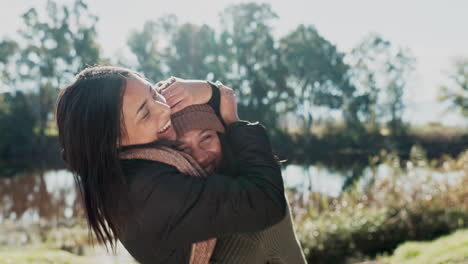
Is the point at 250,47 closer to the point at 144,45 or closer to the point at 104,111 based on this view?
the point at 144,45

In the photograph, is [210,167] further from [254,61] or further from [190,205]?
→ [254,61]

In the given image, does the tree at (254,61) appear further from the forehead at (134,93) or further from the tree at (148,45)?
the forehead at (134,93)

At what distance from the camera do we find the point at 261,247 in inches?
44.9

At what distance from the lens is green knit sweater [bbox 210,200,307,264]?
1.10 metres

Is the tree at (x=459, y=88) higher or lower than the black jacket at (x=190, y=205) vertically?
lower

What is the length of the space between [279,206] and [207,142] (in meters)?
0.32

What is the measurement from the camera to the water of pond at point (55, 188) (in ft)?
→ 37.7

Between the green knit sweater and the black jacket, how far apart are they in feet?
0.35

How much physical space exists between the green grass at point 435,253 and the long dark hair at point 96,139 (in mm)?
3396

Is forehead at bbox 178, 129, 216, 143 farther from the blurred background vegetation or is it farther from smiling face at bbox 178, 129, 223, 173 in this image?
the blurred background vegetation

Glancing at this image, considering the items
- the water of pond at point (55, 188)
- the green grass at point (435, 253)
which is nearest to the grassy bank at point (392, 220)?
the water of pond at point (55, 188)

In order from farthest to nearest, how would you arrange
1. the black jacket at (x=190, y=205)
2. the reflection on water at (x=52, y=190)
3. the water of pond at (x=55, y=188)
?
the reflection on water at (x=52, y=190) → the water of pond at (x=55, y=188) → the black jacket at (x=190, y=205)

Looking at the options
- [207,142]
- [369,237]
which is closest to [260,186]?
[207,142]

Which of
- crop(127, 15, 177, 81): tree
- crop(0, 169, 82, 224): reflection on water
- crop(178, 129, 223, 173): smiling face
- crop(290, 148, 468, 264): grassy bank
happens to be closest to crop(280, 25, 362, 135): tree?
crop(127, 15, 177, 81): tree
